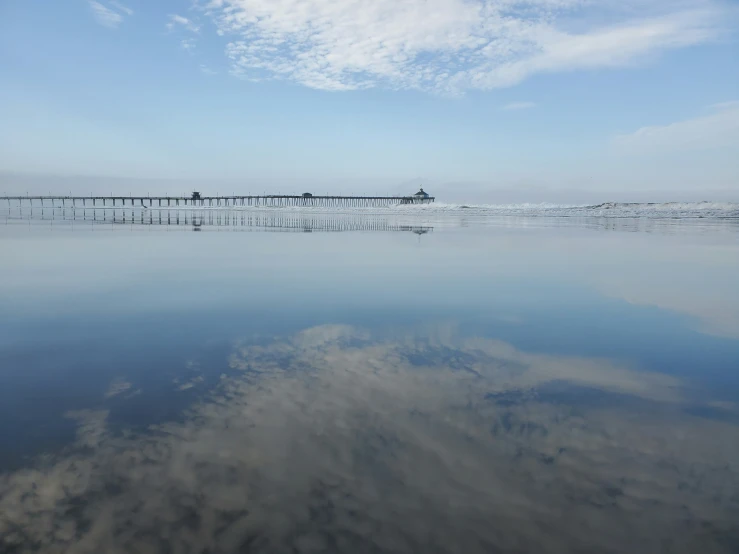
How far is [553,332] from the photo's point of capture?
6824 mm

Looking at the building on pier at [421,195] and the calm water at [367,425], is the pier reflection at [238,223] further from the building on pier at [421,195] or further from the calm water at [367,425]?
the building on pier at [421,195]

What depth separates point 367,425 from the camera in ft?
12.8

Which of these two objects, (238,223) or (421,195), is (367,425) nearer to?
(238,223)

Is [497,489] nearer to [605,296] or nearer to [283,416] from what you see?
[283,416]

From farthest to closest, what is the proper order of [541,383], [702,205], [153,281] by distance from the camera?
[702,205] → [153,281] → [541,383]

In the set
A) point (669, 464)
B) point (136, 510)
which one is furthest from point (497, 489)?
point (136, 510)

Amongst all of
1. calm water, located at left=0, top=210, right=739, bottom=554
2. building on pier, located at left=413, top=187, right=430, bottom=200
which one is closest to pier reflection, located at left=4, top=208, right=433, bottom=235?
calm water, located at left=0, top=210, right=739, bottom=554

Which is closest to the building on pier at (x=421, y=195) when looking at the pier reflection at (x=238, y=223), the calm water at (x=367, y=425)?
the pier reflection at (x=238, y=223)

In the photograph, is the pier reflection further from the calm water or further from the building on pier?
the building on pier

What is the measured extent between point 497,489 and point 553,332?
4.19 m

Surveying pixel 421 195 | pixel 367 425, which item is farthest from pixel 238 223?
pixel 421 195

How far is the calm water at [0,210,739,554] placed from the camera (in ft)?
8.96

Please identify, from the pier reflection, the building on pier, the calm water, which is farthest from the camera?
the building on pier

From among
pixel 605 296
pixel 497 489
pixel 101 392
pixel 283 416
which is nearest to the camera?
pixel 497 489
